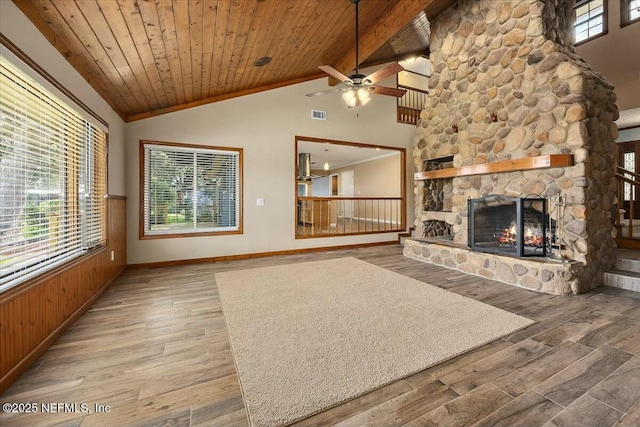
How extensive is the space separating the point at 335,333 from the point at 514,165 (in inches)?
136

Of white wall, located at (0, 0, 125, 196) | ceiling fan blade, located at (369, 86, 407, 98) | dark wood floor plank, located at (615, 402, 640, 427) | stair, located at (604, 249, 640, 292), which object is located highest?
ceiling fan blade, located at (369, 86, 407, 98)

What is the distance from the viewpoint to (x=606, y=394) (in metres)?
1.57

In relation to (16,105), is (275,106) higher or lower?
higher

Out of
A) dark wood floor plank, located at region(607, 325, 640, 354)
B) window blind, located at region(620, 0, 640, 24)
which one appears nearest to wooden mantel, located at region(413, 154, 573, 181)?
dark wood floor plank, located at region(607, 325, 640, 354)

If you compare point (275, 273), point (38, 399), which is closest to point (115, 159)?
point (275, 273)

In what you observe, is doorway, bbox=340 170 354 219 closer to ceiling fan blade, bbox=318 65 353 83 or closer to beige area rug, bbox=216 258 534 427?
ceiling fan blade, bbox=318 65 353 83

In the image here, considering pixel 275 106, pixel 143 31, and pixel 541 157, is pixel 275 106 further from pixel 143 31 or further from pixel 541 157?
pixel 541 157

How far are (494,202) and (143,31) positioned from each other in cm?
487

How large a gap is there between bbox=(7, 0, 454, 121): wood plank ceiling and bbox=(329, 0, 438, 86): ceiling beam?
0.01 metres

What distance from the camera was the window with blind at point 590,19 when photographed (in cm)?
596

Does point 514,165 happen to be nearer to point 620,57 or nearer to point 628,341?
point 628,341

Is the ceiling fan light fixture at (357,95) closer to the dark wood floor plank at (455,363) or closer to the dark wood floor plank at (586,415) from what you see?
the dark wood floor plank at (455,363)

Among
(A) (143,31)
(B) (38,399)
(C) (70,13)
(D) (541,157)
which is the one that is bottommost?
(B) (38,399)

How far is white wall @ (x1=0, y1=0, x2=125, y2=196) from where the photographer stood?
1.82 metres
